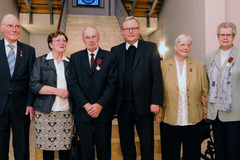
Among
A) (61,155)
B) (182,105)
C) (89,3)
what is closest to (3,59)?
(61,155)

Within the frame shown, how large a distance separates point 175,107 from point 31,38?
7.89 m

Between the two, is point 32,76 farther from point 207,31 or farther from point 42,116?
point 207,31

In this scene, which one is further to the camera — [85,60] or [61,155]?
[61,155]

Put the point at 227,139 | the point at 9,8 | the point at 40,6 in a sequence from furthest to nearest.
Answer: the point at 40,6
the point at 9,8
the point at 227,139

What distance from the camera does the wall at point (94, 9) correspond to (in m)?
10.9

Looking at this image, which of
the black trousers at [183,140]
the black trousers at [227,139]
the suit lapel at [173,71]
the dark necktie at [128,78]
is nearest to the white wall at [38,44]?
the dark necktie at [128,78]

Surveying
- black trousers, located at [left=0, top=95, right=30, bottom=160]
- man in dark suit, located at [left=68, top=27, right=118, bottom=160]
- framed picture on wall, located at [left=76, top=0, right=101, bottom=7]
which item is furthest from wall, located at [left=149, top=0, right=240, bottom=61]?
framed picture on wall, located at [left=76, top=0, right=101, bottom=7]

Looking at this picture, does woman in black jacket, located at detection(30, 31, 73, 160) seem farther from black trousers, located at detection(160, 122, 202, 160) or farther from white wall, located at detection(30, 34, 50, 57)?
white wall, located at detection(30, 34, 50, 57)

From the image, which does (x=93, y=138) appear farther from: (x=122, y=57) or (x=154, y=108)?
(x=122, y=57)

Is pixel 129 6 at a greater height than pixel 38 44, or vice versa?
pixel 129 6

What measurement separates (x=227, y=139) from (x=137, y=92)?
1040mm

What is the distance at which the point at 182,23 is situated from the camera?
6.08 meters

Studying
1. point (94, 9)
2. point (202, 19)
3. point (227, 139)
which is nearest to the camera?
point (227, 139)

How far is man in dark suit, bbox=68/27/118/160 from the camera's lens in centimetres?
222
